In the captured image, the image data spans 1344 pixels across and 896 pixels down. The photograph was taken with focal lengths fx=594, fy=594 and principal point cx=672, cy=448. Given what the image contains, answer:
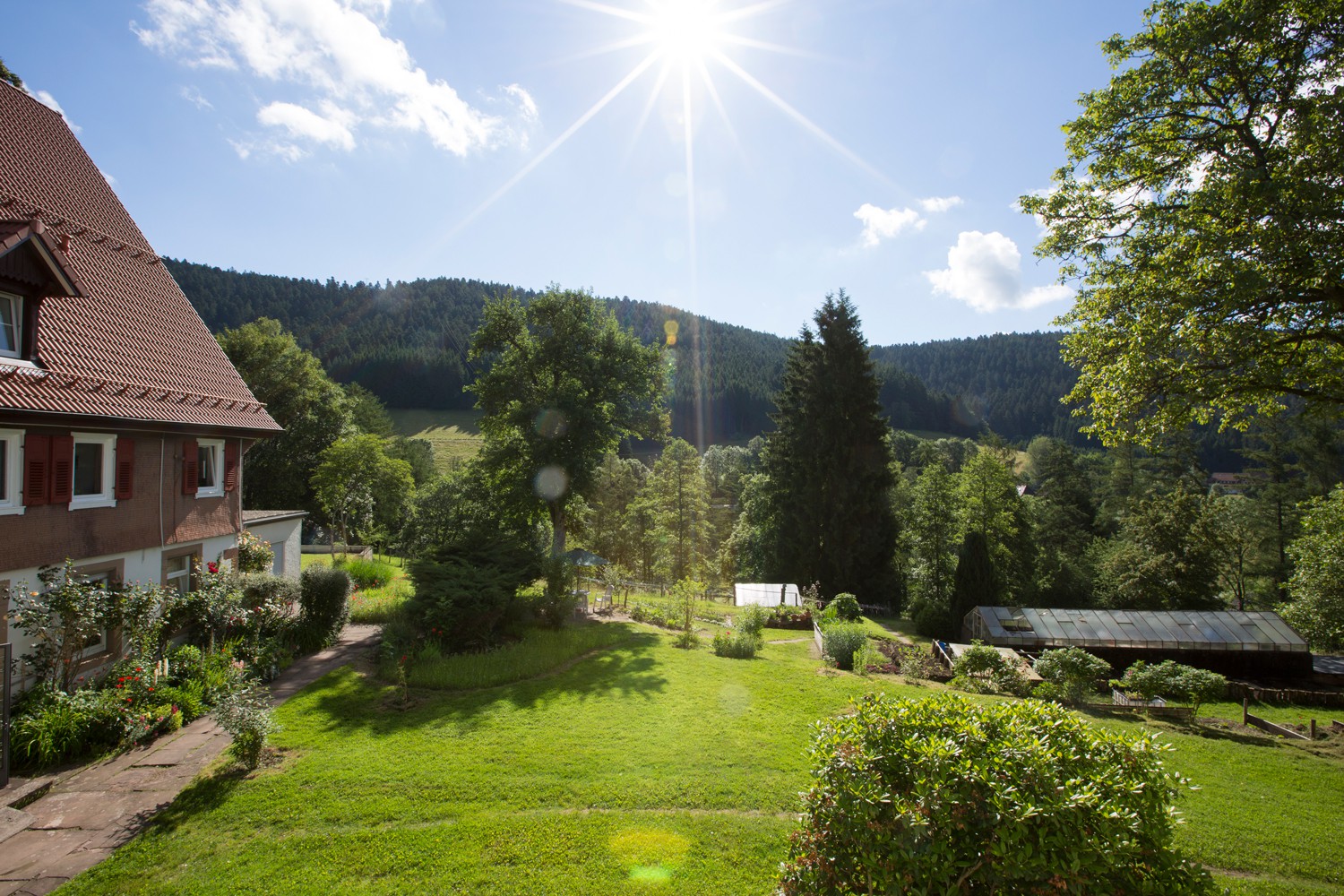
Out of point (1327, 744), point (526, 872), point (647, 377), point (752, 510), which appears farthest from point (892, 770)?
point (752, 510)

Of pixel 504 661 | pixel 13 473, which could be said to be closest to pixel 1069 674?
pixel 504 661

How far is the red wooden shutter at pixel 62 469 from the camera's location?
10836 mm

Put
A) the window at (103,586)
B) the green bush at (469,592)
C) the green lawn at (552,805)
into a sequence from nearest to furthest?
the green lawn at (552,805) → the window at (103,586) → the green bush at (469,592)

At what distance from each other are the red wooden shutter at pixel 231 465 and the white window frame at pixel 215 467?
0.36ft

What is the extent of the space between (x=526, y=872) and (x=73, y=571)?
10570mm

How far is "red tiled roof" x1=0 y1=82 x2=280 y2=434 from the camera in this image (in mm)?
11547

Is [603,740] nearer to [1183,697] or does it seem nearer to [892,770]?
[892,770]

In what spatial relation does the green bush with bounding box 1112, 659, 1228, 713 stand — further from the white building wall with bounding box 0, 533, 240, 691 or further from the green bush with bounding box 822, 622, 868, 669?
the white building wall with bounding box 0, 533, 240, 691

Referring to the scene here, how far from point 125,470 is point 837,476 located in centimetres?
3136

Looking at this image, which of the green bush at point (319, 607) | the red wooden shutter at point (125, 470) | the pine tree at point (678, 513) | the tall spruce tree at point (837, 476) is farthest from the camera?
the pine tree at point (678, 513)

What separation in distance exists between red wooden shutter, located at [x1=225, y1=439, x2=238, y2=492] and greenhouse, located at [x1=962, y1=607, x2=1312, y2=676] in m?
25.0

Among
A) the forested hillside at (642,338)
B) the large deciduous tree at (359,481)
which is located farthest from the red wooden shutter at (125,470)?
the forested hillside at (642,338)

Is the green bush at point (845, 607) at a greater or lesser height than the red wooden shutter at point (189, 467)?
lesser

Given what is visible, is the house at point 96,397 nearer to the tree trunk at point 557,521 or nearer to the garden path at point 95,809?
the garden path at point 95,809
